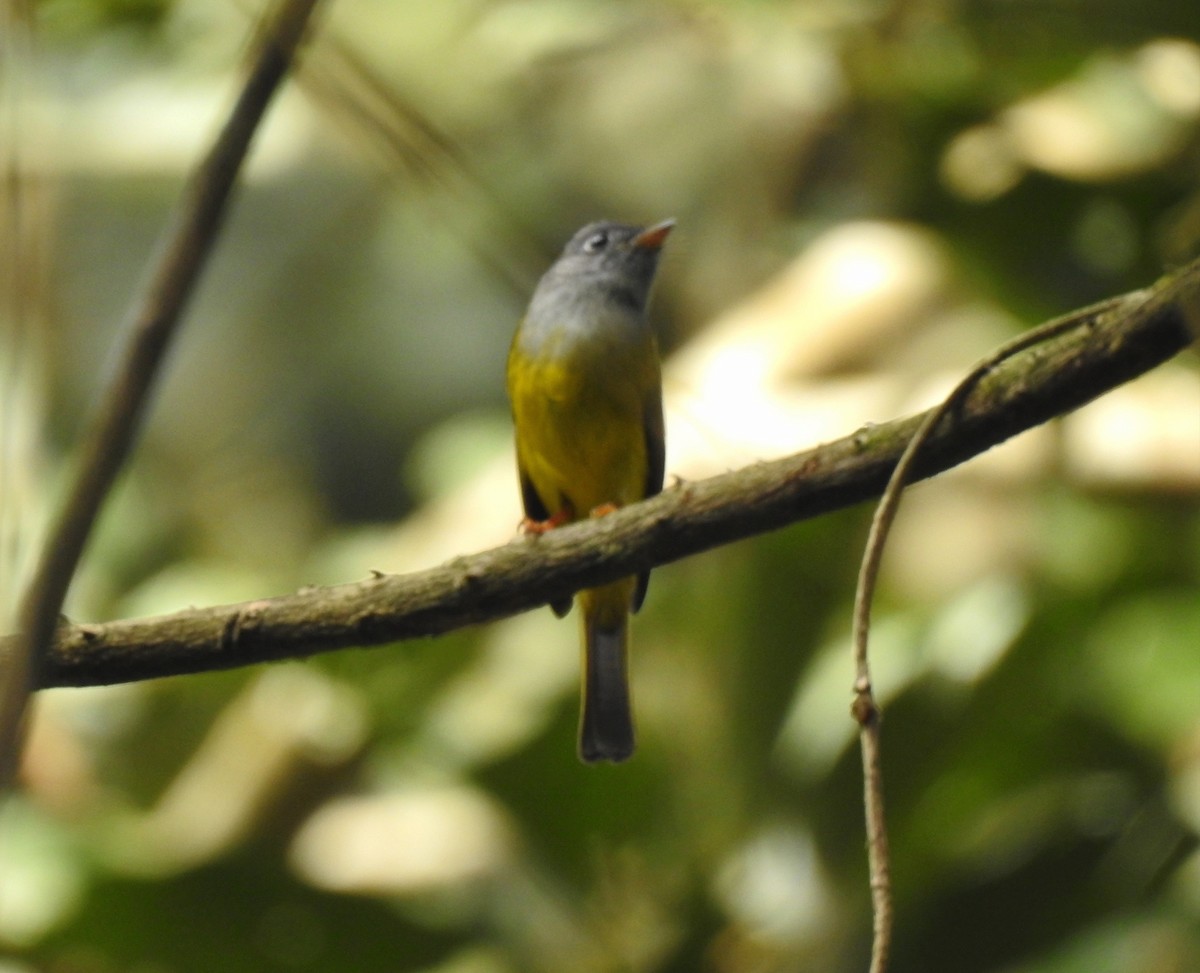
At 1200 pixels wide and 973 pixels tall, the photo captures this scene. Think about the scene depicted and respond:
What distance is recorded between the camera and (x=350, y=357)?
845 centimetres

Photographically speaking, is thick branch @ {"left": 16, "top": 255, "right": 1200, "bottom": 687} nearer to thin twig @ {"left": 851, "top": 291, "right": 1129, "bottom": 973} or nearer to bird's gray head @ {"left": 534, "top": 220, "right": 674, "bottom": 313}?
thin twig @ {"left": 851, "top": 291, "right": 1129, "bottom": 973}

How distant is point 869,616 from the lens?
1697mm

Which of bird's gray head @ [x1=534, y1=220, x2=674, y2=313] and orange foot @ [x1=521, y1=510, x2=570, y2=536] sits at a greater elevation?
bird's gray head @ [x1=534, y1=220, x2=674, y2=313]

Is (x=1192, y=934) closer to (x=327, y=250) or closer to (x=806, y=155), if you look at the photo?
(x=806, y=155)

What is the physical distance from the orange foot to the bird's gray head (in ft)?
1.92

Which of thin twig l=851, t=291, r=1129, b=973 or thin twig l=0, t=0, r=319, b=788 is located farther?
thin twig l=851, t=291, r=1129, b=973

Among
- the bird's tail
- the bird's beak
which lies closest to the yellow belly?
the bird's tail

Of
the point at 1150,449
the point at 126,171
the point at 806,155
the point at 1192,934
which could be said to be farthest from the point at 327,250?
the point at 1192,934

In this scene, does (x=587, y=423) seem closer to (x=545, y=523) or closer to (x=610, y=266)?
(x=545, y=523)

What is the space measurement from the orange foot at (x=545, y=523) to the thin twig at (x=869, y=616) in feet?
5.80

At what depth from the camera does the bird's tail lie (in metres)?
3.86

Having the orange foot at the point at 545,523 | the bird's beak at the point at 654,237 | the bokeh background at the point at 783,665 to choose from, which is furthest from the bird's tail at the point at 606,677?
the bird's beak at the point at 654,237

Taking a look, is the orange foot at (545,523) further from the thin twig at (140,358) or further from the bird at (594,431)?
the thin twig at (140,358)

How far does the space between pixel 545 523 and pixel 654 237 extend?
1.02 meters
